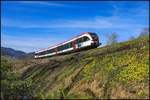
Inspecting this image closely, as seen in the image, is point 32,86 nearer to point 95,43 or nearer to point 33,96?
point 33,96

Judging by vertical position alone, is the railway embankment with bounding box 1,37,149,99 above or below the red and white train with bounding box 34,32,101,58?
below

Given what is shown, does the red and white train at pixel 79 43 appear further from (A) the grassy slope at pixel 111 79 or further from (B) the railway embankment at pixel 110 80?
(A) the grassy slope at pixel 111 79

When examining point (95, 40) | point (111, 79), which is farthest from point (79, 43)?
point (111, 79)

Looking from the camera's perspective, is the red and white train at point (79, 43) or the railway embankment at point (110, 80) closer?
the railway embankment at point (110, 80)

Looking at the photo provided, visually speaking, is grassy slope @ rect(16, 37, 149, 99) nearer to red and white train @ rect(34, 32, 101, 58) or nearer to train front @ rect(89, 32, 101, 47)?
train front @ rect(89, 32, 101, 47)

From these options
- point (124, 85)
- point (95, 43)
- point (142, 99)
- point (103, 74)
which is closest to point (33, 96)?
point (103, 74)

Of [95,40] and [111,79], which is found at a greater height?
[95,40]

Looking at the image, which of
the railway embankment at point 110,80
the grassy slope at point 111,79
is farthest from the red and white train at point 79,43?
the grassy slope at point 111,79

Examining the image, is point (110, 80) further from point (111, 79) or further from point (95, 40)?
point (95, 40)

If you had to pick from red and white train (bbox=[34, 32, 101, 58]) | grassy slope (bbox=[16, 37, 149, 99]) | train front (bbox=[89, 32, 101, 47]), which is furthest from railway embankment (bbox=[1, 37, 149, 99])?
red and white train (bbox=[34, 32, 101, 58])

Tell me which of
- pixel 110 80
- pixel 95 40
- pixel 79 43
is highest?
pixel 95 40

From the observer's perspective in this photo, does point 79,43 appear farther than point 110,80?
Yes

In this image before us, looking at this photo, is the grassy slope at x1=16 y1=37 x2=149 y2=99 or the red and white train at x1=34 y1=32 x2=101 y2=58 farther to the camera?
the red and white train at x1=34 y1=32 x2=101 y2=58

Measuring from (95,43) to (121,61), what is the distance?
971cm
